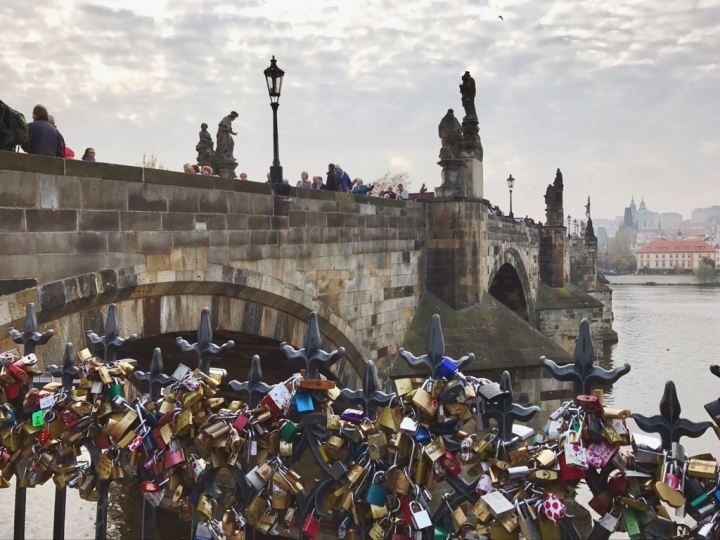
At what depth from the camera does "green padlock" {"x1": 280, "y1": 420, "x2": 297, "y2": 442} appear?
283 centimetres

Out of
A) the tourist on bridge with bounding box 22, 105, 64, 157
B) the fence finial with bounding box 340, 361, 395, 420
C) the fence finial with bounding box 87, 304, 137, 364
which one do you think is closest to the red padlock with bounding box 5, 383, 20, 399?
the fence finial with bounding box 87, 304, 137, 364

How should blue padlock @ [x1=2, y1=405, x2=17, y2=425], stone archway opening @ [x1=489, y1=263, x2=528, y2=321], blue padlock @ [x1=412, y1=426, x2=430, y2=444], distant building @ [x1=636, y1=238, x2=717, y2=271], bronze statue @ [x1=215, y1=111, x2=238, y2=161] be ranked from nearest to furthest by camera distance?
blue padlock @ [x1=412, y1=426, x2=430, y2=444], blue padlock @ [x1=2, y1=405, x2=17, y2=425], bronze statue @ [x1=215, y1=111, x2=238, y2=161], stone archway opening @ [x1=489, y1=263, x2=528, y2=321], distant building @ [x1=636, y1=238, x2=717, y2=271]

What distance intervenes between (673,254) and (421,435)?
144568 millimetres

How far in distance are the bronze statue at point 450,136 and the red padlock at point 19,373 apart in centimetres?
1217

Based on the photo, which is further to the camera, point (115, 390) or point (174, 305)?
point (174, 305)

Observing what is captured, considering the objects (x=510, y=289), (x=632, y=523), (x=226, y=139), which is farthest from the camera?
(x=510, y=289)

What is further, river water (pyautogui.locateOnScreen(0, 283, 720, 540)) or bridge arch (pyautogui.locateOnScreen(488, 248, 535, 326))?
bridge arch (pyautogui.locateOnScreen(488, 248, 535, 326))

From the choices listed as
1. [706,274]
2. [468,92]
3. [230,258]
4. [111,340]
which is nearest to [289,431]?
[111,340]

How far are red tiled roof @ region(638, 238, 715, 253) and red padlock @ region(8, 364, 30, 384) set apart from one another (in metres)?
141

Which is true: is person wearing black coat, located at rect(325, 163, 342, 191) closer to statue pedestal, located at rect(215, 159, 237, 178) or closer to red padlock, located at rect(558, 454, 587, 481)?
statue pedestal, located at rect(215, 159, 237, 178)

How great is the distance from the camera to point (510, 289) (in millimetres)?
28078

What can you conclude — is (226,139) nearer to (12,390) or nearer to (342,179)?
(342,179)

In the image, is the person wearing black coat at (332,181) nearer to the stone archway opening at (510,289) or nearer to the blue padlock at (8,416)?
the blue padlock at (8,416)

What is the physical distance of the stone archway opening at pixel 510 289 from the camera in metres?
26.8
